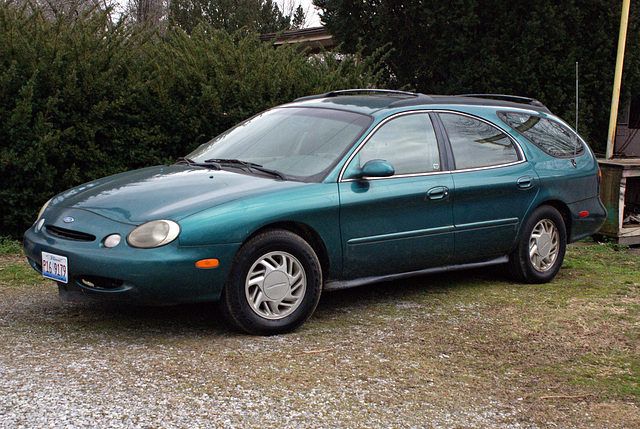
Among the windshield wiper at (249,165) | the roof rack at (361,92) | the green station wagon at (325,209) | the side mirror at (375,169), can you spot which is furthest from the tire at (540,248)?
the windshield wiper at (249,165)

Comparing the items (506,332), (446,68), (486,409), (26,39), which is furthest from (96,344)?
(446,68)

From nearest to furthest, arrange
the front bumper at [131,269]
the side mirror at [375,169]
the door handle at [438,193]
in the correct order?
the front bumper at [131,269], the side mirror at [375,169], the door handle at [438,193]

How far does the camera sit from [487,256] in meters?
6.27

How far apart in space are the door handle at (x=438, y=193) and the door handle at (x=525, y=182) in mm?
867

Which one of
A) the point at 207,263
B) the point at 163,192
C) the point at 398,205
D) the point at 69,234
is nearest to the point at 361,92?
the point at 398,205

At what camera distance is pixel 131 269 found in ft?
14.6

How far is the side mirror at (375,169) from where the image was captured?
5.28 metres

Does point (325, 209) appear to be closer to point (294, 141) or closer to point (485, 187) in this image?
point (294, 141)

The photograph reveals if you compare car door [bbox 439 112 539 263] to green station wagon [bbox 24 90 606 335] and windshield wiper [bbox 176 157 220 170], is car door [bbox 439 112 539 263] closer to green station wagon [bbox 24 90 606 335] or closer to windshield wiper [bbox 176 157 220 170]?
green station wagon [bbox 24 90 606 335]

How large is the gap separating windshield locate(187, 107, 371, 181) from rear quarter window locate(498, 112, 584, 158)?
5.55 ft

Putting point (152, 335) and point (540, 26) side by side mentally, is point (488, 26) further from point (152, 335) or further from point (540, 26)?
point (152, 335)

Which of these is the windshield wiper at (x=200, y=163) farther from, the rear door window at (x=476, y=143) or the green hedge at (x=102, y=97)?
the green hedge at (x=102, y=97)

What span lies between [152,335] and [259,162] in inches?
58.0

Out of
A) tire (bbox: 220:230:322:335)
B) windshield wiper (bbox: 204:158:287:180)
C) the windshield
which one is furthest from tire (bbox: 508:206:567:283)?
windshield wiper (bbox: 204:158:287:180)
